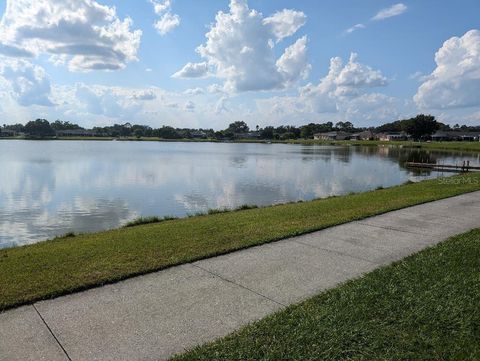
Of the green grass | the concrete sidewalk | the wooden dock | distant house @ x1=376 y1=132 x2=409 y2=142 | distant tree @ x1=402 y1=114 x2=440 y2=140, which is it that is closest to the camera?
the green grass

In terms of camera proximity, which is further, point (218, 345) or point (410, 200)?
point (410, 200)

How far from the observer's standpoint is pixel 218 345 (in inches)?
155

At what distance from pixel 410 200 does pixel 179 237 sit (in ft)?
28.5

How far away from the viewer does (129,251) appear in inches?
283

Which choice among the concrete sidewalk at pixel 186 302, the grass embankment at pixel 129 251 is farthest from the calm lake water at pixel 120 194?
the concrete sidewalk at pixel 186 302

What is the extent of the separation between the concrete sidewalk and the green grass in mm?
344

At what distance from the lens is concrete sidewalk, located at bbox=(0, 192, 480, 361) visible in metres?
4.00

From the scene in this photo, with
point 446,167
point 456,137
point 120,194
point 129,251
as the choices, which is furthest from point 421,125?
point 129,251

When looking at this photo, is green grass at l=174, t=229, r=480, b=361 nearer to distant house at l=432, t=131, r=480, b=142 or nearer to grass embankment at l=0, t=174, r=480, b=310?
grass embankment at l=0, t=174, r=480, b=310

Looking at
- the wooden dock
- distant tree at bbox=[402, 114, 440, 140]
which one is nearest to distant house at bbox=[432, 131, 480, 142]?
distant tree at bbox=[402, 114, 440, 140]

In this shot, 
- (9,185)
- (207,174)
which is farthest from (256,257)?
(207,174)

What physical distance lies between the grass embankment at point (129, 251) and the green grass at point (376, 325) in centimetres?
247

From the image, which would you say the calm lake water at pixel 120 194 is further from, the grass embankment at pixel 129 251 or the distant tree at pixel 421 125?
the distant tree at pixel 421 125

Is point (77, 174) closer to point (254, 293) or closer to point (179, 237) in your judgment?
point (179, 237)
